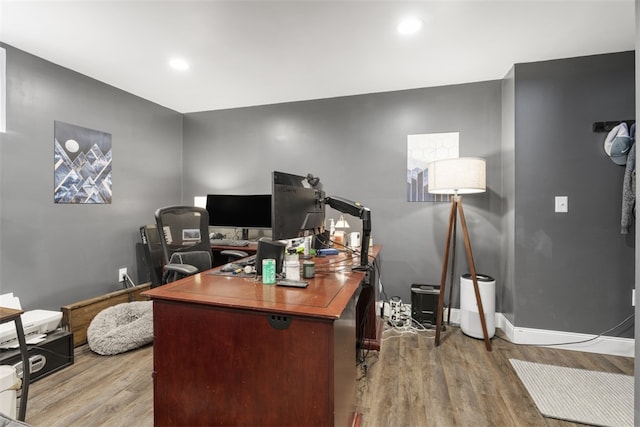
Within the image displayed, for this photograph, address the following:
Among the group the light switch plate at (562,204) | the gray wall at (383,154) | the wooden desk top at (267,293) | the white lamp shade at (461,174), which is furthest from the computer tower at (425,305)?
the wooden desk top at (267,293)

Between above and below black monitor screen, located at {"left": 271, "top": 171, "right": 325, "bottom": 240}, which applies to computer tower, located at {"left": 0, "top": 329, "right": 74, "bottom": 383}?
below

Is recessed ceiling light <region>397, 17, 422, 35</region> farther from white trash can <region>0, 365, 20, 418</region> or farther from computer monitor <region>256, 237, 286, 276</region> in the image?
white trash can <region>0, 365, 20, 418</region>

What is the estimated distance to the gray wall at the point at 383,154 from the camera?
9.36 feet

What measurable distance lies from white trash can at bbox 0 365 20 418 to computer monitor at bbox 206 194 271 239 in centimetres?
213

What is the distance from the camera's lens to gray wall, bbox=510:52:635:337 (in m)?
2.30

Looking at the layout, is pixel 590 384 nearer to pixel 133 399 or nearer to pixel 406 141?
pixel 406 141

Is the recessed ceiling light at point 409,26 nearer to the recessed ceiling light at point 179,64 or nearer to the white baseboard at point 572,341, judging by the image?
the recessed ceiling light at point 179,64

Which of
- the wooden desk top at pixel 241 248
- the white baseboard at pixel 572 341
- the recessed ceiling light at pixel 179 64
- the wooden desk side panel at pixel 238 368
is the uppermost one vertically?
the recessed ceiling light at pixel 179 64

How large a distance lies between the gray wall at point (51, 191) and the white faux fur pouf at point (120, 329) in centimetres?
50

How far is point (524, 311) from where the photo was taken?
2.48 meters

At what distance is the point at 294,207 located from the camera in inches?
63.7

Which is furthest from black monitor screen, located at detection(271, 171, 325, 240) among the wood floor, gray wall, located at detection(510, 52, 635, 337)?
gray wall, located at detection(510, 52, 635, 337)

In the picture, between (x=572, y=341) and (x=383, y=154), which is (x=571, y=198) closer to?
(x=572, y=341)

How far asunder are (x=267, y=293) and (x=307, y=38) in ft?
6.05
